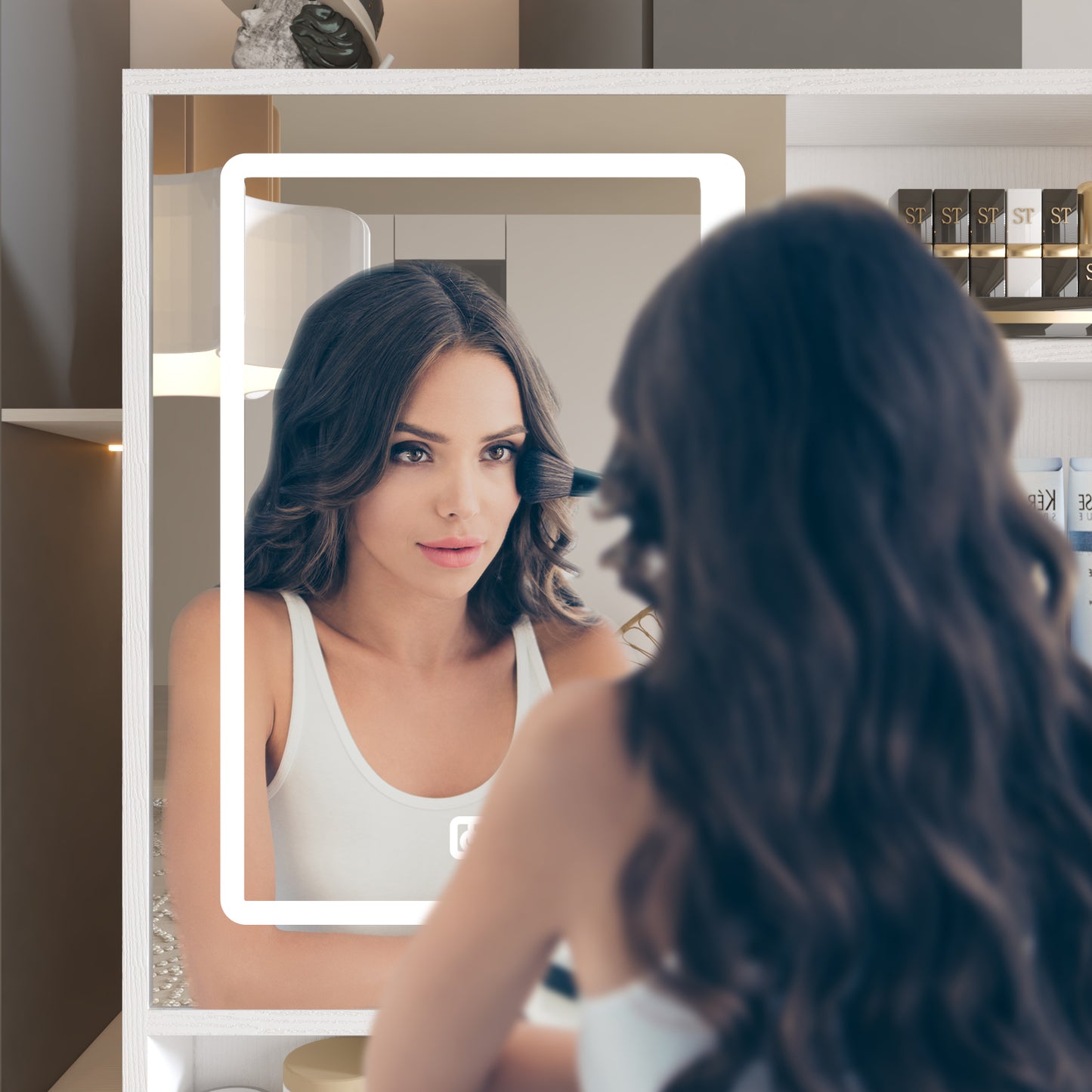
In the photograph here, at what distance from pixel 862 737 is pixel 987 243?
106 cm

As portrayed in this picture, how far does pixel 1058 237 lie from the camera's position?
1.21 m

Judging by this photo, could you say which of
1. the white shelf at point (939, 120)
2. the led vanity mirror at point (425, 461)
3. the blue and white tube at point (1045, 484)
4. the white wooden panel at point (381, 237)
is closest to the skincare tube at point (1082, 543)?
the blue and white tube at point (1045, 484)

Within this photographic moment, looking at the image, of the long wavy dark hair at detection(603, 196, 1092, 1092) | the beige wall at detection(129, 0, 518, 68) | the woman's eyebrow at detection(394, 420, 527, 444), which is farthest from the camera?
the beige wall at detection(129, 0, 518, 68)

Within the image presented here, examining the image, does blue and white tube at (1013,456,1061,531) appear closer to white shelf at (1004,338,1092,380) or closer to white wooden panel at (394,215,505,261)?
white shelf at (1004,338,1092,380)

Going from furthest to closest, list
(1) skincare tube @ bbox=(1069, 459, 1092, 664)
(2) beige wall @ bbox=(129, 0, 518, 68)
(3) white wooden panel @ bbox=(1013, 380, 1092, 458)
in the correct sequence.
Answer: (2) beige wall @ bbox=(129, 0, 518, 68) < (3) white wooden panel @ bbox=(1013, 380, 1092, 458) < (1) skincare tube @ bbox=(1069, 459, 1092, 664)

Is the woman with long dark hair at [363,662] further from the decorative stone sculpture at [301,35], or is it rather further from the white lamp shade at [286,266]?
the decorative stone sculpture at [301,35]

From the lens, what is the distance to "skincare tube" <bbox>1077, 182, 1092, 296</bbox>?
1217 millimetres

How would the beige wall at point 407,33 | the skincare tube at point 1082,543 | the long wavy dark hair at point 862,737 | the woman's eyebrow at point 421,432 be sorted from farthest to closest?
the beige wall at point 407,33 → the skincare tube at point 1082,543 → the woman's eyebrow at point 421,432 → the long wavy dark hair at point 862,737

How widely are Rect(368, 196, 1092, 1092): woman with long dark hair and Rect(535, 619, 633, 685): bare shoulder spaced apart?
75 centimetres

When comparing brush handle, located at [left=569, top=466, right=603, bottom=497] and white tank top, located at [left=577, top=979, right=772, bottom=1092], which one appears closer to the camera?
white tank top, located at [left=577, top=979, right=772, bottom=1092]

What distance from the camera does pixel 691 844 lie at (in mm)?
341

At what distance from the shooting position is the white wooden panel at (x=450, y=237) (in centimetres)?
110

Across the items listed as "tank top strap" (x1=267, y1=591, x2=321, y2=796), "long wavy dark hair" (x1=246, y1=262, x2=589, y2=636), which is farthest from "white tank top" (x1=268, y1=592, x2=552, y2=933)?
"long wavy dark hair" (x1=246, y1=262, x2=589, y2=636)

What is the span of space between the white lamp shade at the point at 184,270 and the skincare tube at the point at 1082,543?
3.35ft
